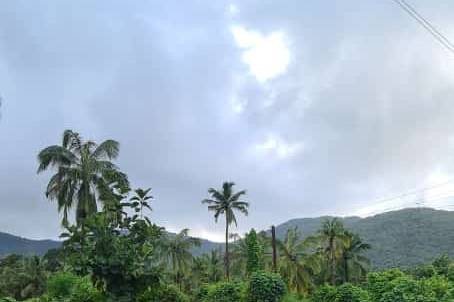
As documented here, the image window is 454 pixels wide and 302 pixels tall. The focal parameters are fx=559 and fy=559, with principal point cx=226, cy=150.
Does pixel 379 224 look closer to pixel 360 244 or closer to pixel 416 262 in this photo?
pixel 416 262

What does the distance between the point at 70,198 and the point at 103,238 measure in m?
15.9

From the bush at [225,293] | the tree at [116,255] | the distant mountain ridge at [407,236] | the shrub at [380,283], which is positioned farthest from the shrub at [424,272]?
the tree at [116,255]

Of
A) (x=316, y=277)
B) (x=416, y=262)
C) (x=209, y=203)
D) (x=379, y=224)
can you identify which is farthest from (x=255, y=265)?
(x=379, y=224)

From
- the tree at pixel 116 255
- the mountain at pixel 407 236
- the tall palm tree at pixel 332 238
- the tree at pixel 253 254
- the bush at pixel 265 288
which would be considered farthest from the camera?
the mountain at pixel 407 236

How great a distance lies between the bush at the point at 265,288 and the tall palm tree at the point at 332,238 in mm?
17857

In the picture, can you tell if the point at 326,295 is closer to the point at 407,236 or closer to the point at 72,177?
the point at 72,177

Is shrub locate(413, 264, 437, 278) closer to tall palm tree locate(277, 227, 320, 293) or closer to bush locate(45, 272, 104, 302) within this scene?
tall palm tree locate(277, 227, 320, 293)

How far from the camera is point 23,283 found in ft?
175

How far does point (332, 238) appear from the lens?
2048 inches

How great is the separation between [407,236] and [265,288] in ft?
296

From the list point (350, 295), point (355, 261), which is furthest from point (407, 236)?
point (350, 295)

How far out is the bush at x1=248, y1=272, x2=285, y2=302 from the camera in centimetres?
→ 3406

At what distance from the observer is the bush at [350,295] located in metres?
30.6

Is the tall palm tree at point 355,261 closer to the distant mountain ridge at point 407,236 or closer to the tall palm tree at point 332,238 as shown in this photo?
the tall palm tree at point 332,238
